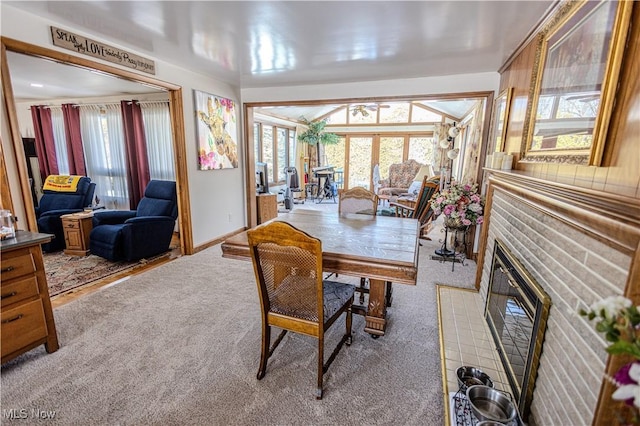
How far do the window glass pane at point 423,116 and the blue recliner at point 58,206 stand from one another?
25.8 feet

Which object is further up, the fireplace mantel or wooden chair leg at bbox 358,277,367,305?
the fireplace mantel

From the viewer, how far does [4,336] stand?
5.57 ft

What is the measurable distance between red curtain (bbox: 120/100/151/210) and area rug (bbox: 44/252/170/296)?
60.2 inches

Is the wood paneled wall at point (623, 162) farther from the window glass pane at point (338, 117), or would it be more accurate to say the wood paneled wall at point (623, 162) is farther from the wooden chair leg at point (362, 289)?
the window glass pane at point (338, 117)

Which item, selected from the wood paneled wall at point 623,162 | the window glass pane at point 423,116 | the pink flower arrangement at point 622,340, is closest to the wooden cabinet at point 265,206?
the wood paneled wall at point 623,162

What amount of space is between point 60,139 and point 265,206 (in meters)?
4.07

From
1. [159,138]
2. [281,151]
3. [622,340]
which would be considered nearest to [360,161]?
[281,151]

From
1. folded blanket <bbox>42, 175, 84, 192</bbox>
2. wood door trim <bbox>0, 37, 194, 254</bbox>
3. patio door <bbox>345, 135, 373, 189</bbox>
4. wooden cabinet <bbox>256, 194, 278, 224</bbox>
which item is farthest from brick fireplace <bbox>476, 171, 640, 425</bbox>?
patio door <bbox>345, 135, 373, 189</bbox>

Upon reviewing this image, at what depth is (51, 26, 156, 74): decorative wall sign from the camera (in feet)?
7.80

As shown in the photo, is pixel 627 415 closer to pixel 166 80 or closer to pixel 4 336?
pixel 4 336

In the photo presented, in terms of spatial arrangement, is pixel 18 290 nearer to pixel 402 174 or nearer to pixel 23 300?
pixel 23 300

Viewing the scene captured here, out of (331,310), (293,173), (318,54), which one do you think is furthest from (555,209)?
(293,173)

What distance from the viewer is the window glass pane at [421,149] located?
8602 millimetres

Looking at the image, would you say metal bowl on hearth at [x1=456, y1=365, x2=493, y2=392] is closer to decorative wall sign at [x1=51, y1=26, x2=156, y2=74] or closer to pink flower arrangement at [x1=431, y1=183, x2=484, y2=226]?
pink flower arrangement at [x1=431, y1=183, x2=484, y2=226]
